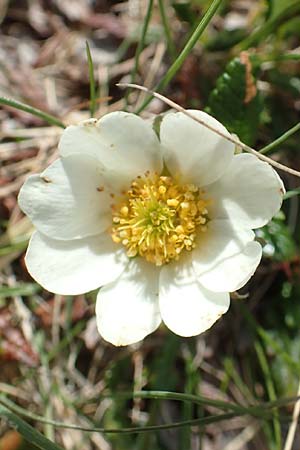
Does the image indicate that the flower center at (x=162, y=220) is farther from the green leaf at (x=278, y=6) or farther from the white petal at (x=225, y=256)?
the green leaf at (x=278, y=6)

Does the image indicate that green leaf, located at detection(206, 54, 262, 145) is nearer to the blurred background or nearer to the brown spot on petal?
the blurred background

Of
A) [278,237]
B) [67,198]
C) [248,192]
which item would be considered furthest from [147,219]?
[278,237]

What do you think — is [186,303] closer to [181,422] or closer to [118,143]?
[181,422]

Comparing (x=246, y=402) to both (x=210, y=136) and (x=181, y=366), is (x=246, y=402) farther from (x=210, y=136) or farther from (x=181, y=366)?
(x=210, y=136)

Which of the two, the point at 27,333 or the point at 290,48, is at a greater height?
the point at 290,48

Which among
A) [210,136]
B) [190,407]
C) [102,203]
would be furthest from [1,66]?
[190,407]

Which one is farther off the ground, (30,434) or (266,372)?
(30,434)
